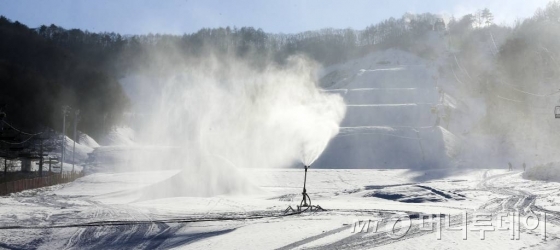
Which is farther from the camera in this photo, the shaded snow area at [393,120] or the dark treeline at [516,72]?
the dark treeline at [516,72]

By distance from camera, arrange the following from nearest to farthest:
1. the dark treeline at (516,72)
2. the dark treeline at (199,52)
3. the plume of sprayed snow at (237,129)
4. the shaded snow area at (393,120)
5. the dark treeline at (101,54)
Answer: the plume of sprayed snow at (237,129)
the shaded snow area at (393,120)
the dark treeline at (516,72)
the dark treeline at (101,54)
the dark treeline at (199,52)

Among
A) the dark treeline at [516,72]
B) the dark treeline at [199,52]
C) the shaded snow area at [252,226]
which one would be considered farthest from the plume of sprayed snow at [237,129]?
the dark treeline at [516,72]

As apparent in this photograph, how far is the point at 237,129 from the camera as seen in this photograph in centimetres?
7862

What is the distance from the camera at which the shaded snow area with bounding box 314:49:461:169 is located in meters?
72.9

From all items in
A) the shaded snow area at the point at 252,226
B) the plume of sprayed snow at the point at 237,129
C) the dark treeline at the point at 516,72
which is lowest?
the shaded snow area at the point at 252,226

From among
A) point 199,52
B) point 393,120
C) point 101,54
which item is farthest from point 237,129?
point 101,54

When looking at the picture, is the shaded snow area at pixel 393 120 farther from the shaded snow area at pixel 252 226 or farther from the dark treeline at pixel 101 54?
the shaded snow area at pixel 252 226

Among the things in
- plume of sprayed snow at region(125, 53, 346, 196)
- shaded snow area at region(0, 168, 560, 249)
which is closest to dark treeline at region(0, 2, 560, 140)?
plume of sprayed snow at region(125, 53, 346, 196)

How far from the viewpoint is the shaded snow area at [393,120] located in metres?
72.9

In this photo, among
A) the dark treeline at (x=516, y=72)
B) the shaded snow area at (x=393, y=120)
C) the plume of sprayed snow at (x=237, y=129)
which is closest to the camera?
the plume of sprayed snow at (x=237, y=129)

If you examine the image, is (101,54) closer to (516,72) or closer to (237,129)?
(237,129)

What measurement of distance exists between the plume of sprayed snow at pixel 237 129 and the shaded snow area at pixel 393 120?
16.5 feet

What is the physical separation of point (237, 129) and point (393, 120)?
Answer: 31.2 metres

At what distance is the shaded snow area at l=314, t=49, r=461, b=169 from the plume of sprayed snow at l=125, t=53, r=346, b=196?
503cm
